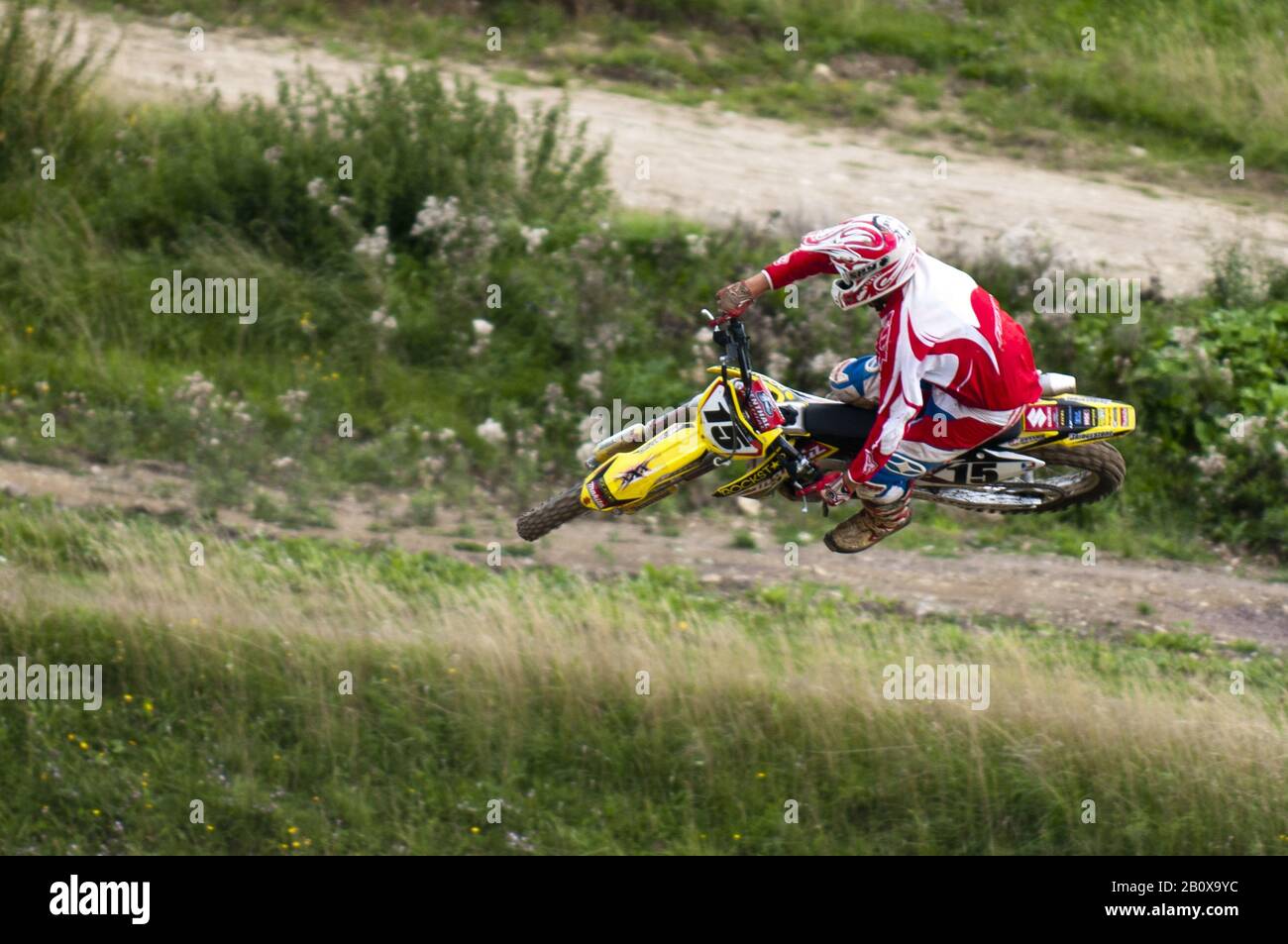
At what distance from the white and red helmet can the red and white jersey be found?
0.17 feet

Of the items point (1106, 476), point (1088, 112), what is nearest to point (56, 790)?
point (1106, 476)

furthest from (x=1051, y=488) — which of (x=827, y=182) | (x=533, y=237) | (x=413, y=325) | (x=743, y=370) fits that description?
(x=827, y=182)

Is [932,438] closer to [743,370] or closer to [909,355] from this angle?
[909,355]

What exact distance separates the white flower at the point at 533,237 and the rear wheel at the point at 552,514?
5.55 m

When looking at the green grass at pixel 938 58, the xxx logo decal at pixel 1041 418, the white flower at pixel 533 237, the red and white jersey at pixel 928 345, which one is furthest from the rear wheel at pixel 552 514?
the green grass at pixel 938 58

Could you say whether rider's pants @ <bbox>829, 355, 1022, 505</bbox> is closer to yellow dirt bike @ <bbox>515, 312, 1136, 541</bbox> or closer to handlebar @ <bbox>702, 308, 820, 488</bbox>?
yellow dirt bike @ <bbox>515, 312, 1136, 541</bbox>

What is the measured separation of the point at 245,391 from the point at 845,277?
7.14 m

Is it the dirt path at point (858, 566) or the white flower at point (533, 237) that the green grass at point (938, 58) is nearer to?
the white flower at point (533, 237)

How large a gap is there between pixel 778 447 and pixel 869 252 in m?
1.13

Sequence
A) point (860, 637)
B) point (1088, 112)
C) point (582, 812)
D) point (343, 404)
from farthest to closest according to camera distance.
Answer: point (1088, 112) < point (343, 404) < point (860, 637) < point (582, 812)

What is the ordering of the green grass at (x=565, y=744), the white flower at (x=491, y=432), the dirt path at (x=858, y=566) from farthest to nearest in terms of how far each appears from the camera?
the white flower at (x=491, y=432)
the dirt path at (x=858, y=566)
the green grass at (x=565, y=744)

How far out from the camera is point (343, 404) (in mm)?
13164

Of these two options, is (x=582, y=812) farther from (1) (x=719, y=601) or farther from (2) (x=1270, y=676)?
(2) (x=1270, y=676)

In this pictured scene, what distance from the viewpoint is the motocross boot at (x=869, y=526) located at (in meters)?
8.20
